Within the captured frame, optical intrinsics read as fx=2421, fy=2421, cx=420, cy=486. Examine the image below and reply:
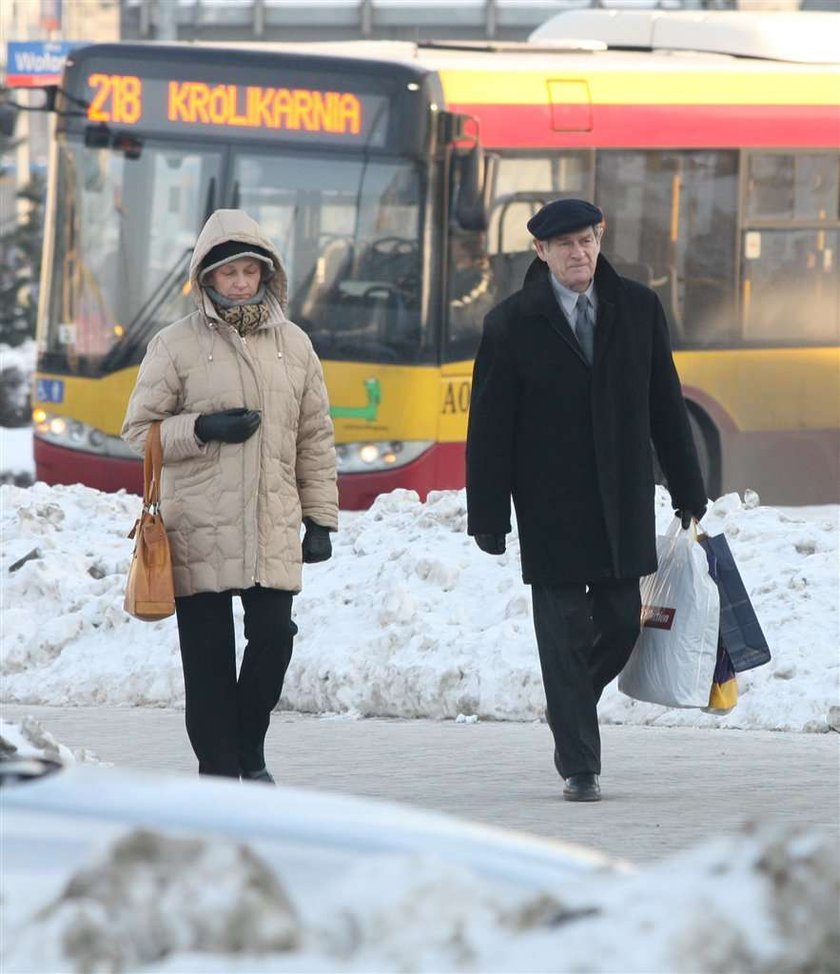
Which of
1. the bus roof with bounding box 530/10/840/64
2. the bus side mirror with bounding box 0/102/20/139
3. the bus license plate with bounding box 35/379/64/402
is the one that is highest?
the bus roof with bounding box 530/10/840/64

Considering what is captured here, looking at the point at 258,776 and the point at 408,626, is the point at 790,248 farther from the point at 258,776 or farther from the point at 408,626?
the point at 258,776

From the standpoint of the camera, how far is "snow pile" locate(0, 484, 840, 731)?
9.15 m

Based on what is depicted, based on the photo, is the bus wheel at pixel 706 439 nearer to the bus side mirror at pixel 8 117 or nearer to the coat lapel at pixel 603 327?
the bus side mirror at pixel 8 117

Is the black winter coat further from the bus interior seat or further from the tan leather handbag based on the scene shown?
the bus interior seat

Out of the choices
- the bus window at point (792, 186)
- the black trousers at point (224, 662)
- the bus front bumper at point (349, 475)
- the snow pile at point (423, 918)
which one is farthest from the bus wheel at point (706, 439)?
the snow pile at point (423, 918)

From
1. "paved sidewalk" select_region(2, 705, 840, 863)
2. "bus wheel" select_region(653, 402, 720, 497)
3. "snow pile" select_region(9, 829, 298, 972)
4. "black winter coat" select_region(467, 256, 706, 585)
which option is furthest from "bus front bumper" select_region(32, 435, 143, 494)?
"snow pile" select_region(9, 829, 298, 972)

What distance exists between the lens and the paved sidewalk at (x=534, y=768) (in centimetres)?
662

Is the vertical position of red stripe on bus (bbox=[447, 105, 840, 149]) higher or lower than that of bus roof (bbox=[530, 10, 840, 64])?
lower

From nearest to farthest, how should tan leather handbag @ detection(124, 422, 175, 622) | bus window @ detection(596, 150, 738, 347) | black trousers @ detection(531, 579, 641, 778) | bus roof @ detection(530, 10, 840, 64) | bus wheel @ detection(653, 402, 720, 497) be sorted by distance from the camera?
tan leather handbag @ detection(124, 422, 175, 622), black trousers @ detection(531, 579, 641, 778), bus window @ detection(596, 150, 738, 347), bus wheel @ detection(653, 402, 720, 497), bus roof @ detection(530, 10, 840, 64)

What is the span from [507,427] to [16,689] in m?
3.88

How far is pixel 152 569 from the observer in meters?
6.22

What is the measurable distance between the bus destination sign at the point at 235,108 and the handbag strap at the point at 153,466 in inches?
319

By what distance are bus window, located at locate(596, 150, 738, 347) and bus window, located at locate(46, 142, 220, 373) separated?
2.56 m

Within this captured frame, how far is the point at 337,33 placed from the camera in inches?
1649
